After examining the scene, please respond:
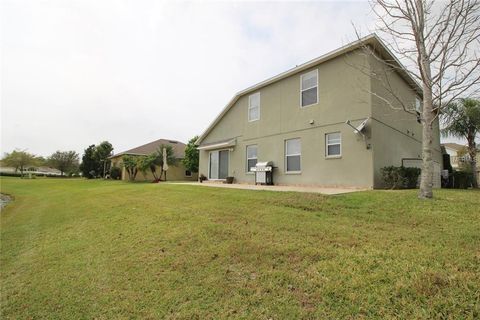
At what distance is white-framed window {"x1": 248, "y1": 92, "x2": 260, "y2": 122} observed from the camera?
1577 centimetres

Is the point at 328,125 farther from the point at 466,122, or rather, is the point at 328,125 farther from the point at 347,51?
the point at 466,122

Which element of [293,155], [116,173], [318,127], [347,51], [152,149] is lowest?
[116,173]

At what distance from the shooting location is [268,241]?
4.91 metres

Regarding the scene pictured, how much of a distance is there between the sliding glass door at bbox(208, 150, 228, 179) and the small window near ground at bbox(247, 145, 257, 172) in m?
2.23

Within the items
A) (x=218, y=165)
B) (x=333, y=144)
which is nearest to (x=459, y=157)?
(x=333, y=144)

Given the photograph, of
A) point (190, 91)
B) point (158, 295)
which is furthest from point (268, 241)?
point (190, 91)

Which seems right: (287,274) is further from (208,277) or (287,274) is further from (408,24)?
(408,24)

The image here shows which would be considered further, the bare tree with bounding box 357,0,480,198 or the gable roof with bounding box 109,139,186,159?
the gable roof with bounding box 109,139,186,159

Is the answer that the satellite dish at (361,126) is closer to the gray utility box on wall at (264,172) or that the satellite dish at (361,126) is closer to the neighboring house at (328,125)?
the neighboring house at (328,125)

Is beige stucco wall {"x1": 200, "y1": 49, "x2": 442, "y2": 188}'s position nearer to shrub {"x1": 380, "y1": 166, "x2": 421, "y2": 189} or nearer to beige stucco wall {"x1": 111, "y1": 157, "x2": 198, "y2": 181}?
shrub {"x1": 380, "y1": 166, "x2": 421, "y2": 189}

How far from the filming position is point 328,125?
39.2 ft

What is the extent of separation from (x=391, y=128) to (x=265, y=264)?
10532 millimetres

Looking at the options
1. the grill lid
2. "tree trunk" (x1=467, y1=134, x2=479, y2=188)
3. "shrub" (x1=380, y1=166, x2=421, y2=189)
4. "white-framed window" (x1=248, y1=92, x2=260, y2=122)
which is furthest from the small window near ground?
"tree trunk" (x1=467, y1=134, x2=479, y2=188)

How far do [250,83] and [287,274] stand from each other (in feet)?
45.2
